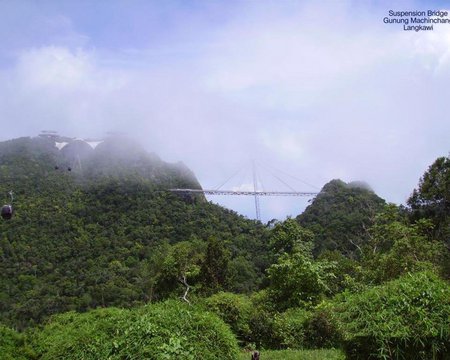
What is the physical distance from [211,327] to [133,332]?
36.0 inches

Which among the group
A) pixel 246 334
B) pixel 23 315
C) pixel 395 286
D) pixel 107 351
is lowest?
pixel 23 315

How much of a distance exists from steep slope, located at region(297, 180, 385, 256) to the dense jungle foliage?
160 millimetres

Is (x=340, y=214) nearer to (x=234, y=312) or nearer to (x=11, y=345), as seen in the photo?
(x=234, y=312)

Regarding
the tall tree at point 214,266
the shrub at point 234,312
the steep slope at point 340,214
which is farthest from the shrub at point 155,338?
the steep slope at point 340,214

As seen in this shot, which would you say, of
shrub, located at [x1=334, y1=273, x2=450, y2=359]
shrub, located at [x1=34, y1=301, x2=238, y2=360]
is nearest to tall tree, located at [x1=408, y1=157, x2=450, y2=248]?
shrub, located at [x1=334, y1=273, x2=450, y2=359]

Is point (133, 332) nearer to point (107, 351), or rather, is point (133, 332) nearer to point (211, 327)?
point (107, 351)

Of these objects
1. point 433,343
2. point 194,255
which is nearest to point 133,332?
point 433,343

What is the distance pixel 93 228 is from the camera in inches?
1640

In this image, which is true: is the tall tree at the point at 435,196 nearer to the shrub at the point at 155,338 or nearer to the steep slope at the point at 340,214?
the steep slope at the point at 340,214

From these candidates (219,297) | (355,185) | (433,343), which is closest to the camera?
(433,343)

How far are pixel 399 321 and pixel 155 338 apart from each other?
8.56 feet

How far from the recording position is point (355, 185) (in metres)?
45.4

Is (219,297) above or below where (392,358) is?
below

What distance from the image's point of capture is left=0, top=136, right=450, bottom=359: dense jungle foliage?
5562mm
